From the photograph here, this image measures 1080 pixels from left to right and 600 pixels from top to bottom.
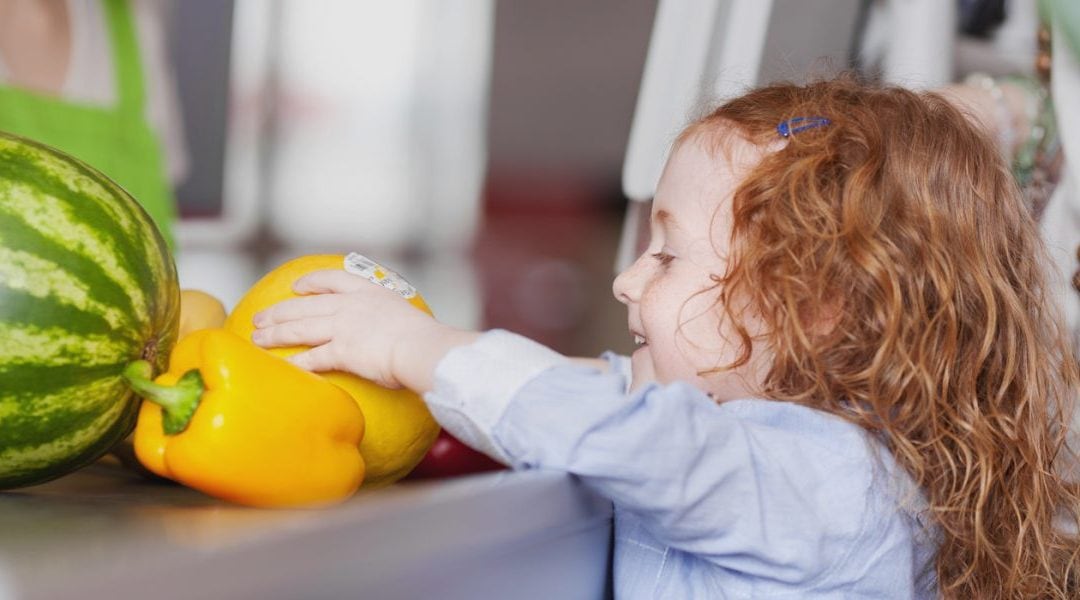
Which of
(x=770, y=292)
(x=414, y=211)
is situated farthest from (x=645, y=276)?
(x=414, y=211)

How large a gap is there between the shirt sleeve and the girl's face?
12cm

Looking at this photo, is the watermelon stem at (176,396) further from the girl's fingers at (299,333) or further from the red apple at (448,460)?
the red apple at (448,460)

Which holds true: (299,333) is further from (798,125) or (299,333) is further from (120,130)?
(120,130)

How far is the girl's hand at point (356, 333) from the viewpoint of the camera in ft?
2.88

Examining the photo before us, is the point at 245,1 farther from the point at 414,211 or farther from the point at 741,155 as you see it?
the point at 741,155

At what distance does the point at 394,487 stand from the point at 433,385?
0.08m

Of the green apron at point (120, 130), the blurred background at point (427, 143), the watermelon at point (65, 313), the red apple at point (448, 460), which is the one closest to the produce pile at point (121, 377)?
the watermelon at point (65, 313)

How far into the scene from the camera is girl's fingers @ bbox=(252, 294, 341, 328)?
2.99 ft

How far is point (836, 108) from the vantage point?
1.14 metres

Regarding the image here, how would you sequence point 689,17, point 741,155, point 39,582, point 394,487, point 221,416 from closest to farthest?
point 39,582, point 221,416, point 394,487, point 741,155, point 689,17

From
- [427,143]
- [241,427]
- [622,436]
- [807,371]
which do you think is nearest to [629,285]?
[807,371]

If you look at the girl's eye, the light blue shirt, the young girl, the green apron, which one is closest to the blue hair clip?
A: the young girl

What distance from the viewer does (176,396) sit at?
0.77 meters

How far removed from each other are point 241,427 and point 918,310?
62 cm
